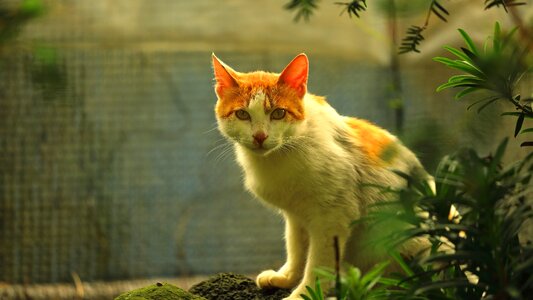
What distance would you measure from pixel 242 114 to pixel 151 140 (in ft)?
4.72

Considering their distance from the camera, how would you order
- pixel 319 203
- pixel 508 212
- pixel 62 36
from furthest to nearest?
pixel 62 36 < pixel 319 203 < pixel 508 212

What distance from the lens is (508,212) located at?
1071 millimetres

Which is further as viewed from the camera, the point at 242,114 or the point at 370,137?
the point at 370,137

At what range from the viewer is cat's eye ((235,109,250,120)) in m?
1.75

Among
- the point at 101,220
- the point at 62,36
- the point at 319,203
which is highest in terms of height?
the point at 62,36

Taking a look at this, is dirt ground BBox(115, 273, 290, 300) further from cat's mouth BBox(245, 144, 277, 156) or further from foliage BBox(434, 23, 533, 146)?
foliage BBox(434, 23, 533, 146)

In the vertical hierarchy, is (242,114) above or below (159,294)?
above

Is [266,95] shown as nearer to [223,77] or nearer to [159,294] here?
[223,77]

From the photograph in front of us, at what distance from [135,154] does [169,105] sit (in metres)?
0.27

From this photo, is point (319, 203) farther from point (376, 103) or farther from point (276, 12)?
point (276, 12)

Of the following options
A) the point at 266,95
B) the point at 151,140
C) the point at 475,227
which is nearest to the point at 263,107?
the point at 266,95

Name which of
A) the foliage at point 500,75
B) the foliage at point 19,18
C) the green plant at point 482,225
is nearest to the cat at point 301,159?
the foliage at point 500,75

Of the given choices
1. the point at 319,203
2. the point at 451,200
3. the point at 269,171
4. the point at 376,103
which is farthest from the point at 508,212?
the point at 376,103

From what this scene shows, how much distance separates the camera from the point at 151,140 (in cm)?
312
